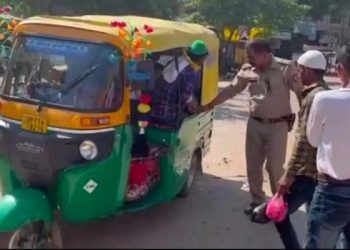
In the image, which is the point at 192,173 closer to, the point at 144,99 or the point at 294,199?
the point at 144,99

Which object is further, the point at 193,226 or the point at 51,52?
the point at 193,226

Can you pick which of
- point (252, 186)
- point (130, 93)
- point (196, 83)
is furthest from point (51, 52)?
point (252, 186)

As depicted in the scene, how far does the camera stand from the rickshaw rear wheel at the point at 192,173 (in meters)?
7.44

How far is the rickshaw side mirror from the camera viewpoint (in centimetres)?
564

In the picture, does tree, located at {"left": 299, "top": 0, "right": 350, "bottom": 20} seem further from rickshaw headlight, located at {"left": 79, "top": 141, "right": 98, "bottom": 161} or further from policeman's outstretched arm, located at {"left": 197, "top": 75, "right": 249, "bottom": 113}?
rickshaw headlight, located at {"left": 79, "top": 141, "right": 98, "bottom": 161}

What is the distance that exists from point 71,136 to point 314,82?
195 cm

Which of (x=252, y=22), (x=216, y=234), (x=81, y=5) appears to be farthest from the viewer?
(x=252, y=22)

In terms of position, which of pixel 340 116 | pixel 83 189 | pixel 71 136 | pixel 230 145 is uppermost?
pixel 340 116

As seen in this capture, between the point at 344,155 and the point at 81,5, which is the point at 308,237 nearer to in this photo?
the point at 344,155

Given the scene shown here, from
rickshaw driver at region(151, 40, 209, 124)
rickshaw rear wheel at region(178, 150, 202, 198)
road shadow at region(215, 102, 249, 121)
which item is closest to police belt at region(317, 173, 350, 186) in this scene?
rickshaw driver at region(151, 40, 209, 124)

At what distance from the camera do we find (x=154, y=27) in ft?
21.6

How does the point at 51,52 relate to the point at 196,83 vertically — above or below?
above

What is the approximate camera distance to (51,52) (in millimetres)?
5738

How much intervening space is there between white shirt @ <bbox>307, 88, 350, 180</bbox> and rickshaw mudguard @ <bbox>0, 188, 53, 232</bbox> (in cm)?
215
